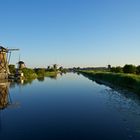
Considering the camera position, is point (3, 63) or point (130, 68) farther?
point (130, 68)

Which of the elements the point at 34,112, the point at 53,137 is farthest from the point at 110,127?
the point at 34,112

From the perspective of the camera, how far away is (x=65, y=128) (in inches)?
526

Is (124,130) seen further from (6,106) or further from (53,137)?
(6,106)

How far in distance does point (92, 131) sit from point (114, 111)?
19.2 ft

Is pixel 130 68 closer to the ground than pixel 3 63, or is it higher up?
closer to the ground

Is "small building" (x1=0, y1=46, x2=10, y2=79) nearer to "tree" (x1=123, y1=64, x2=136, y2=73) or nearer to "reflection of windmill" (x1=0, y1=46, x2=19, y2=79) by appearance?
"reflection of windmill" (x1=0, y1=46, x2=19, y2=79)

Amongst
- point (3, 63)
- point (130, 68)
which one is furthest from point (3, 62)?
point (130, 68)

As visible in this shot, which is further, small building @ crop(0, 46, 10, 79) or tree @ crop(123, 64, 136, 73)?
tree @ crop(123, 64, 136, 73)

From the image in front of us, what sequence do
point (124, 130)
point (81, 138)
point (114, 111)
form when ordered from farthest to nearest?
point (114, 111) < point (124, 130) < point (81, 138)

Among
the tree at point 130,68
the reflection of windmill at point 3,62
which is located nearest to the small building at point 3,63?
the reflection of windmill at point 3,62

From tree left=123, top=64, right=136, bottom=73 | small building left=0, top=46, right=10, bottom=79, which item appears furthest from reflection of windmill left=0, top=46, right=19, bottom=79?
tree left=123, top=64, right=136, bottom=73

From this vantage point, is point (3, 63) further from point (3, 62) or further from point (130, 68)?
point (130, 68)

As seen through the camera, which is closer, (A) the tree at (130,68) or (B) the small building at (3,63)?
(B) the small building at (3,63)

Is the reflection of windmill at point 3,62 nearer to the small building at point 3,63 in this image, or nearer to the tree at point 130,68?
the small building at point 3,63
